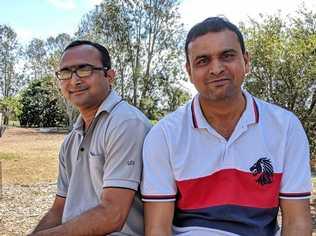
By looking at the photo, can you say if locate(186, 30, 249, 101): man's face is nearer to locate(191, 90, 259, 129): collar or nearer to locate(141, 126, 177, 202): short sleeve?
locate(191, 90, 259, 129): collar

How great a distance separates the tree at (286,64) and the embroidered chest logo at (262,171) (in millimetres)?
6983

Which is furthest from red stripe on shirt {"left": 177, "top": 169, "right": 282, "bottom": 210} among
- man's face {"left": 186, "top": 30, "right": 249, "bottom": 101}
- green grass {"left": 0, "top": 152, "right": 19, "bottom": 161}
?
green grass {"left": 0, "top": 152, "right": 19, "bottom": 161}

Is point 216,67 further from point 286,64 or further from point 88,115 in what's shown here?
point 286,64

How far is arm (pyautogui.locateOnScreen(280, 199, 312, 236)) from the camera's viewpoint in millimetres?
1993

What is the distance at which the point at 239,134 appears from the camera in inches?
81.4

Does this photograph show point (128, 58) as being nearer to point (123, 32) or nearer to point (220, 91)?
point (123, 32)

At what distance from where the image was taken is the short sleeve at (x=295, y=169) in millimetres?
2027

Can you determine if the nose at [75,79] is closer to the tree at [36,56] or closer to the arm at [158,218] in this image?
the arm at [158,218]

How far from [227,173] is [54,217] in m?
0.98

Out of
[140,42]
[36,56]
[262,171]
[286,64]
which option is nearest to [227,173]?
[262,171]

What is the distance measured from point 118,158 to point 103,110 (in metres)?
0.28

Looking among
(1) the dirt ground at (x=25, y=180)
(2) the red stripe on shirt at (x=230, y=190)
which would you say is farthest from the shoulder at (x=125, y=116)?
(1) the dirt ground at (x=25, y=180)

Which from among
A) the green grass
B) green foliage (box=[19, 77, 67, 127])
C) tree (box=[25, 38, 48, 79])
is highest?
tree (box=[25, 38, 48, 79])

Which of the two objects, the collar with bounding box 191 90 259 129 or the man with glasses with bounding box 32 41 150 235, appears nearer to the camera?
the man with glasses with bounding box 32 41 150 235
